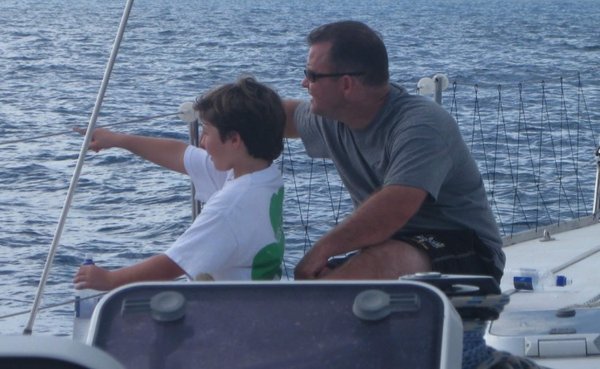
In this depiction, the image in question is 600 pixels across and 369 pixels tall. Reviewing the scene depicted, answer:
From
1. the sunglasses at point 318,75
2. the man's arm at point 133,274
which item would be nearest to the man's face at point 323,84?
the sunglasses at point 318,75

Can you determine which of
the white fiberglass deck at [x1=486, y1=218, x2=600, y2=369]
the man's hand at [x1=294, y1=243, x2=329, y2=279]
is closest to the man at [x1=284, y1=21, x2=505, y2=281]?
the man's hand at [x1=294, y1=243, x2=329, y2=279]

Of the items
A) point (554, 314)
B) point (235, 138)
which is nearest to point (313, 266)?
point (235, 138)

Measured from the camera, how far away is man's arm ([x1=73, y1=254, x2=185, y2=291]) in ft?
8.80

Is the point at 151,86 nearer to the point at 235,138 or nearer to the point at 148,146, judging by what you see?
the point at 148,146

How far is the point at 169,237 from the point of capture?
8773mm

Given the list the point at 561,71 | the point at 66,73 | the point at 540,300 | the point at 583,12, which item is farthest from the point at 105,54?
the point at 583,12

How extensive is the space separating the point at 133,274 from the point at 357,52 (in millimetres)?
843

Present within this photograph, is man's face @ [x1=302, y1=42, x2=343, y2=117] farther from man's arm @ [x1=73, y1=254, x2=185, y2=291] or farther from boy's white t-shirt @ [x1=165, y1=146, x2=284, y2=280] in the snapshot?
man's arm @ [x1=73, y1=254, x2=185, y2=291]

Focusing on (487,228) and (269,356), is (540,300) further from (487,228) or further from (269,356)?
(269,356)

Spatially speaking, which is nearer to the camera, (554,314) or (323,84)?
(323,84)

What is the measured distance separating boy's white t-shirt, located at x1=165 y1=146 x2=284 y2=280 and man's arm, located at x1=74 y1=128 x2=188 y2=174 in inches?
23.8

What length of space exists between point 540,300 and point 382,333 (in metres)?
2.41

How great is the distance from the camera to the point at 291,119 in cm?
353

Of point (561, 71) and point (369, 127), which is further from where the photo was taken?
point (561, 71)
